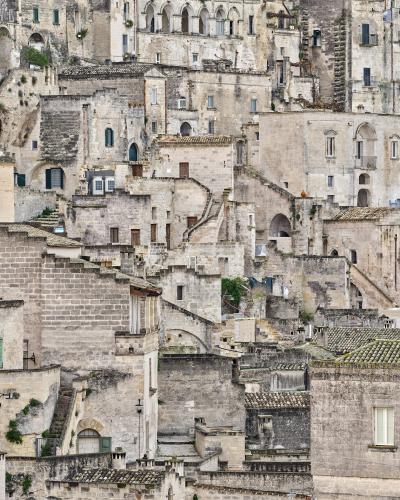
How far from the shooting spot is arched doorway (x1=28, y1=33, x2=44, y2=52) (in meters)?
115

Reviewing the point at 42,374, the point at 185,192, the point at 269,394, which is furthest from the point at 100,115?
the point at 42,374

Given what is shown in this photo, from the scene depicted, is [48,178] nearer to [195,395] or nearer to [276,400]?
[276,400]

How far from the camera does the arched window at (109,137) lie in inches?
4158

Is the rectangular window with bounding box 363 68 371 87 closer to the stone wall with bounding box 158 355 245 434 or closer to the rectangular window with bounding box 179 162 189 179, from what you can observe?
the rectangular window with bounding box 179 162 189 179

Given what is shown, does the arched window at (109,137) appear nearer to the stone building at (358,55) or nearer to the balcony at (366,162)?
the balcony at (366,162)

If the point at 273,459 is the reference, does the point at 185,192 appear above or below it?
above

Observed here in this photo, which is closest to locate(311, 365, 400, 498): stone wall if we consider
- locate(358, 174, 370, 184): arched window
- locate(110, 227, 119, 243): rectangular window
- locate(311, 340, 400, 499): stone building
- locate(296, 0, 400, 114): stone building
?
locate(311, 340, 400, 499): stone building

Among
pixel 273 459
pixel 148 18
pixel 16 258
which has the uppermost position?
pixel 148 18

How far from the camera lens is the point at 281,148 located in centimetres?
11300

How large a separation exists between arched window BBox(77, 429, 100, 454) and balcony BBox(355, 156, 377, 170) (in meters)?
56.7

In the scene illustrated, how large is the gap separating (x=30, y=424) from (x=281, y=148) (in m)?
54.8

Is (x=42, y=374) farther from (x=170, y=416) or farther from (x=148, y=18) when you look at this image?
(x=148, y=18)

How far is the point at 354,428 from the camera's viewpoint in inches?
1886

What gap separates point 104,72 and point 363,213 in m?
13.8
